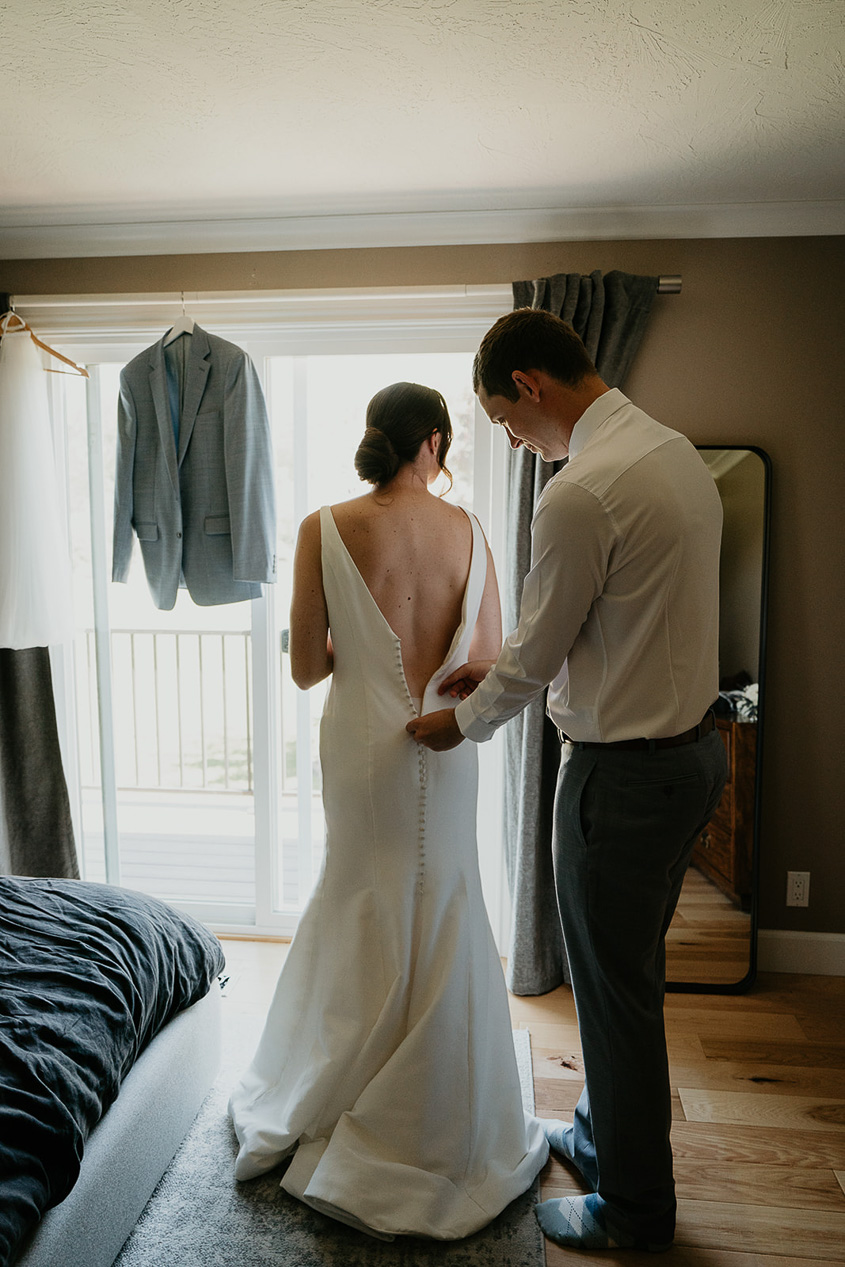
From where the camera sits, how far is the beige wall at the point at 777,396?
105 inches

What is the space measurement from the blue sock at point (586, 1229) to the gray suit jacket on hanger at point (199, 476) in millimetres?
1894

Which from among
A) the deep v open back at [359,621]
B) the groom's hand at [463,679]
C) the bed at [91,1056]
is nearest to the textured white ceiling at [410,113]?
the deep v open back at [359,621]

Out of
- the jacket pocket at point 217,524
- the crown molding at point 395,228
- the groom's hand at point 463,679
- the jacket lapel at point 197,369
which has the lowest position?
the groom's hand at point 463,679

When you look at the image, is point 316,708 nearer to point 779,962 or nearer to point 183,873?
point 183,873

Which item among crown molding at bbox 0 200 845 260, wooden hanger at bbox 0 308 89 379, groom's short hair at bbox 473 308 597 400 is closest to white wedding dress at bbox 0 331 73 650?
wooden hanger at bbox 0 308 89 379

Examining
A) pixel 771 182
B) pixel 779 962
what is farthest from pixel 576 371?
pixel 779 962

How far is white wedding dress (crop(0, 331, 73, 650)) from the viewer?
274cm

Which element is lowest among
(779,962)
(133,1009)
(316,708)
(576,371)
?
(779,962)

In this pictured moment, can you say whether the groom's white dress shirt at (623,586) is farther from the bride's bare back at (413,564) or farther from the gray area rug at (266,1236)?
the gray area rug at (266,1236)

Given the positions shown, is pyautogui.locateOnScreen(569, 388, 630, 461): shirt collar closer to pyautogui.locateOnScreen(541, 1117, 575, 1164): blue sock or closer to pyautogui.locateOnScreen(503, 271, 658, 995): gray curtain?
pyautogui.locateOnScreen(503, 271, 658, 995): gray curtain

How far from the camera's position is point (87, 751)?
438 cm

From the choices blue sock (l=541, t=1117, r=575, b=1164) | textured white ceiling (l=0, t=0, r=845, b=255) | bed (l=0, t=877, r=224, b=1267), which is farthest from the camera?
blue sock (l=541, t=1117, r=575, b=1164)

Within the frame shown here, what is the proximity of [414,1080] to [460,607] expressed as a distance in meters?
0.98

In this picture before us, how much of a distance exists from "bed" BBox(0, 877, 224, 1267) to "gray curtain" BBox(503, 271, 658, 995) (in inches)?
41.0
